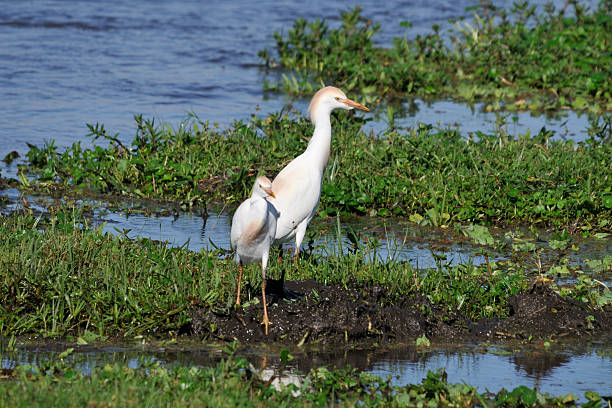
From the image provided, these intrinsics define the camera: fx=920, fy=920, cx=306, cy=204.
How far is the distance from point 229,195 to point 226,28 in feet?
34.5

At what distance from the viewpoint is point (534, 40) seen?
14406 millimetres

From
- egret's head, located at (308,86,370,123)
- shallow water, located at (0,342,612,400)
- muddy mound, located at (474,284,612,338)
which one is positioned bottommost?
shallow water, located at (0,342,612,400)

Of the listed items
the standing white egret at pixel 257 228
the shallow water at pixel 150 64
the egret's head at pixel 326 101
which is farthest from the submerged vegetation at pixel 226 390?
the shallow water at pixel 150 64

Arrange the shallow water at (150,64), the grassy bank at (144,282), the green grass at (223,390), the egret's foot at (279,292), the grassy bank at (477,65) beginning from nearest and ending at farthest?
the green grass at (223,390), the grassy bank at (144,282), the egret's foot at (279,292), the shallow water at (150,64), the grassy bank at (477,65)

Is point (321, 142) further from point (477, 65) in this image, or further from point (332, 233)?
point (477, 65)

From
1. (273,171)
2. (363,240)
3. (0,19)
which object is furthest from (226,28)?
(363,240)

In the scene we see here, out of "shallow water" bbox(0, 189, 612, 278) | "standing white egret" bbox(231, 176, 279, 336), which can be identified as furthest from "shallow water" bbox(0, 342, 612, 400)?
"shallow water" bbox(0, 189, 612, 278)

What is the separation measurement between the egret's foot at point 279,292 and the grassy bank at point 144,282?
0.17 metres

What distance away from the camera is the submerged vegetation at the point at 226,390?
4.48m

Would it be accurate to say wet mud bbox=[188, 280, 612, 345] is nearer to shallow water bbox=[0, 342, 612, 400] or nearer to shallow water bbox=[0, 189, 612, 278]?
shallow water bbox=[0, 342, 612, 400]

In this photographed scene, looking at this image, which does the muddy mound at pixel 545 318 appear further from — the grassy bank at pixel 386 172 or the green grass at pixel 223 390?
the grassy bank at pixel 386 172

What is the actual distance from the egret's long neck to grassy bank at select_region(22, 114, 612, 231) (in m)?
1.38

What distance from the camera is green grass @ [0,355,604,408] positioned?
4469mm

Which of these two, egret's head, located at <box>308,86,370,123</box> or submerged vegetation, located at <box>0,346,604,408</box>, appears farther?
egret's head, located at <box>308,86,370,123</box>
